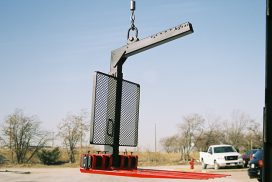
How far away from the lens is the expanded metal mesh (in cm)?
421

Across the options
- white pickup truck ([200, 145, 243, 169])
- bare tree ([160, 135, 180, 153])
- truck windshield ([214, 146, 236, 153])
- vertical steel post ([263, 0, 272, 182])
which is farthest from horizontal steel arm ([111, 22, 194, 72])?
bare tree ([160, 135, 180, 153])

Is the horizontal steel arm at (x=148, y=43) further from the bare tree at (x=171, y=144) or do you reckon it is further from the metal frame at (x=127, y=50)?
the bare tree at (x=171, y=144)

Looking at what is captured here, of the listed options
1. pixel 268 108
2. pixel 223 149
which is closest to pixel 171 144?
pixel 223 149

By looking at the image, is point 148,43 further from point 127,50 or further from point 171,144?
point 171,144

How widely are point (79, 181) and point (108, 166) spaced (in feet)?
44.6

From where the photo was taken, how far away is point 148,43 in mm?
4340

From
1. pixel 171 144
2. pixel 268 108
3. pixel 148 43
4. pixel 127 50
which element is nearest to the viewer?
pixel 268 108

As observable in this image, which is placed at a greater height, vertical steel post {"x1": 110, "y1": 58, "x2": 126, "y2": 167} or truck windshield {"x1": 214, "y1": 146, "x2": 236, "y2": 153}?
vertical steel post {"x1": 110, "y1": 58, "x2": 126, "y2": 167}

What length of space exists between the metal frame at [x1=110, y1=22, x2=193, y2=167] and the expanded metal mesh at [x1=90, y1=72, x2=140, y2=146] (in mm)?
56

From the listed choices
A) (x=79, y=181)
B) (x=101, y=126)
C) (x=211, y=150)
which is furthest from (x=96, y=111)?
(x=211, y=150)

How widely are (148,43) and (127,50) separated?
1.12ft

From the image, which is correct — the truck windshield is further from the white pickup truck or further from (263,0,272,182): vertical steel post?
(263,0,272,182): vertical steel post

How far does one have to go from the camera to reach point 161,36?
4.27 meters

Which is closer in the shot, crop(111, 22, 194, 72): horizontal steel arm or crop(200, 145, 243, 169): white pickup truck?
crop(111, 22, 194, 72): horizontal steel arm
